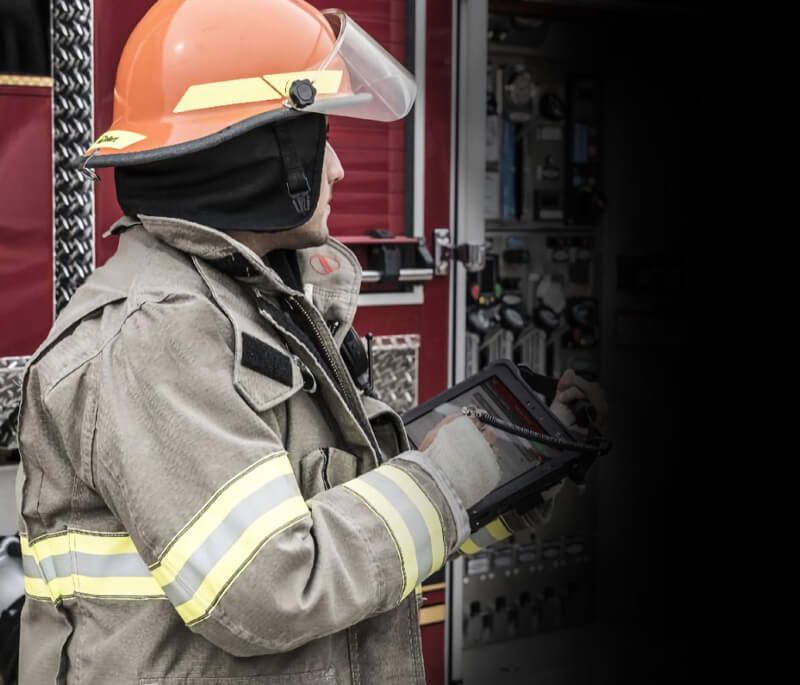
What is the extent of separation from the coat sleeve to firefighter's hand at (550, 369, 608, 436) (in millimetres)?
679

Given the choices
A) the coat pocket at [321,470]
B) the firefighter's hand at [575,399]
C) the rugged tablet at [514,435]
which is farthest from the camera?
the firefighter's hand at [575,399]

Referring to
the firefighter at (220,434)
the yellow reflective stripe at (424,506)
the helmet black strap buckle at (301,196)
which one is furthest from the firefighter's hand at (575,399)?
the helmet black strap buckle at (301,196)

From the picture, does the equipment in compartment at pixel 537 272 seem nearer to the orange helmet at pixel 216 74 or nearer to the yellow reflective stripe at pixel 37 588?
the orange helmet at pixel 216 74

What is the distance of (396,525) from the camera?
132 cm

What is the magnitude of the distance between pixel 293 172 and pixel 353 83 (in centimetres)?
40

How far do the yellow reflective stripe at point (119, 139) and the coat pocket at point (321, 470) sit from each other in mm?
512

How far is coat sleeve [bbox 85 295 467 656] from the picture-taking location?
1.18 m

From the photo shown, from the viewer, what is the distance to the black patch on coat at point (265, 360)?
129 centimetres

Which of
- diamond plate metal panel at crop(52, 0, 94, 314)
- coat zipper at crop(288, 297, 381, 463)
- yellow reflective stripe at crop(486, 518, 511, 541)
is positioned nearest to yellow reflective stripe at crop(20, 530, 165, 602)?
coat zipper at crop(288, 297, 381, 463)

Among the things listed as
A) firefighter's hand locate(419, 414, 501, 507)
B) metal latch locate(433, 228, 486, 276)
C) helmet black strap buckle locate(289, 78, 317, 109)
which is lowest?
firefighter's hand locate(419, 414, 501, 507)

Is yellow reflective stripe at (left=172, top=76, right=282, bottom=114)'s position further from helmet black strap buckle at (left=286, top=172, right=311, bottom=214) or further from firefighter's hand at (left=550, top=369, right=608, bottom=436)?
firefighter's hand at (left=550, top=369, right=608, bottom=436)

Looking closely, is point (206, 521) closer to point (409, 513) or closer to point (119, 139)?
point (409, 513)

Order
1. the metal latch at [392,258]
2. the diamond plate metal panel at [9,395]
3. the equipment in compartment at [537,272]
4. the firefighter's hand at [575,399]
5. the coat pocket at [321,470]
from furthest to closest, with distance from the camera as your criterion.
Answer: the equipment in compartment at [537,272] → the metal latch at [392,258] → the diamond plate metal panel at [9,395] → the firefighter's hand at [575,399] → the coat pocket at [321,470]

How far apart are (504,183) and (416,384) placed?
157 centimetres
